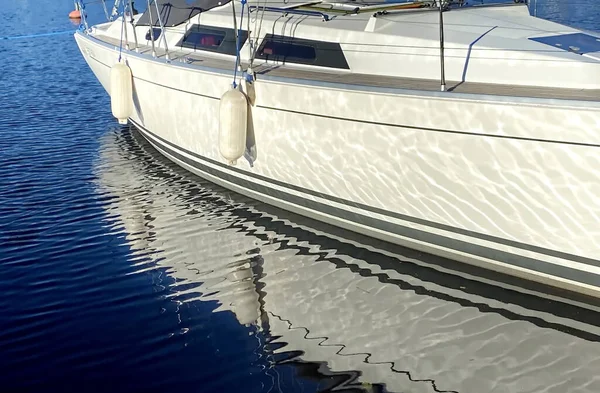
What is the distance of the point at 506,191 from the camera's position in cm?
545

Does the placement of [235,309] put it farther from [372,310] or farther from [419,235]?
[419,235]

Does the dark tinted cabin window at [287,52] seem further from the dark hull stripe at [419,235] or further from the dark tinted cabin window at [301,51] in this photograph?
the dark hull stripe at [419,235]

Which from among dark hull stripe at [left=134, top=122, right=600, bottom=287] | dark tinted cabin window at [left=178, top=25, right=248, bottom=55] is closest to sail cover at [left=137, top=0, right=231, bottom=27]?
dark tinted cabin window at [left=178, top=25, right=248, bottom=55]

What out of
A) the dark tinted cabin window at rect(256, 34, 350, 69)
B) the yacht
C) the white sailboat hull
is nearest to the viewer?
the white sailboat hull

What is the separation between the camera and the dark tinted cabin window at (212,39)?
26.9ft

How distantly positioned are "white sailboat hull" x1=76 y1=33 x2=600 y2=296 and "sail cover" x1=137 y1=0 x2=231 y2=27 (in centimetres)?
134

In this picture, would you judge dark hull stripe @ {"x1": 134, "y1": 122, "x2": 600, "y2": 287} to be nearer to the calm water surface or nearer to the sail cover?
the calm water surface

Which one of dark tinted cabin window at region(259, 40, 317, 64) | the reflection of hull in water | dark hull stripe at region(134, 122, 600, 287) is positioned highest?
dark tinted cabin window at region(259, 40, 317, 64)

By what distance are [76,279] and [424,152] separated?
3.23 m

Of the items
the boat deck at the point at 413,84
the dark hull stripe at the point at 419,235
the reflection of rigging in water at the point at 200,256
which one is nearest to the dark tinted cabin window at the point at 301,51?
the boat deck at the point at 413,84

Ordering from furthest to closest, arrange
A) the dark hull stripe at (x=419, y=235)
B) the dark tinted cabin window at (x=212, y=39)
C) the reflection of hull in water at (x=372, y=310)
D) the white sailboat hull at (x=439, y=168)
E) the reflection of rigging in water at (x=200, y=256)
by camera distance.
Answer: the dark tinted cabin window at (x=212, y=39) < the dark hull stripe at (x=419, y=235) < the white sailboat hull at (x=439, y=168) < the reflection of rigging in water at (x=200, y=256) < the reflection of hull in water at (x=372, y=310)

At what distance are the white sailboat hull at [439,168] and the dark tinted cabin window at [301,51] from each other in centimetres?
58

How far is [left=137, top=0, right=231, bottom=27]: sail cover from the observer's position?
28.8 ft

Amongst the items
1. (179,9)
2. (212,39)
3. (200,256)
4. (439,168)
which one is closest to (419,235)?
(439,168)
